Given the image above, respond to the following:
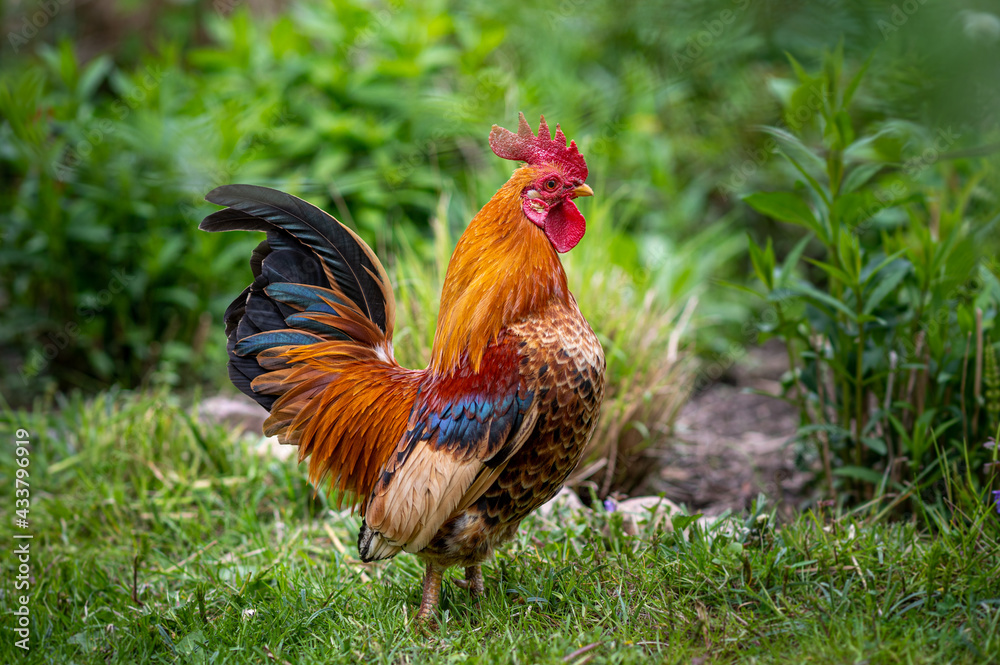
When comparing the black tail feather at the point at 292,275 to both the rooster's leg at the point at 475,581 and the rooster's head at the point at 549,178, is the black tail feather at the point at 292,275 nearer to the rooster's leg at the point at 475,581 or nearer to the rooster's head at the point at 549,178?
the rooster's head at the point at 549,178

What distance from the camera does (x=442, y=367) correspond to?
7.90 ft

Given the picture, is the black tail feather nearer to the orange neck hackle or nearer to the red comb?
the orange neck hackle

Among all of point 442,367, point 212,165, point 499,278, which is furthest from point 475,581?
point 212,165

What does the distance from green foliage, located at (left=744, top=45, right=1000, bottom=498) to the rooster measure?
99 centimetres

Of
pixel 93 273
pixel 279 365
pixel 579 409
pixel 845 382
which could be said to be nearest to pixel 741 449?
pixel 845 382

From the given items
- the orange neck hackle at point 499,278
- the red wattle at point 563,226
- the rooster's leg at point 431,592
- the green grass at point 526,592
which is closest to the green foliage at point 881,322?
the green grass at point 526,592

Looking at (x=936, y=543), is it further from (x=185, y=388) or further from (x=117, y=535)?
(x=185, y=388)

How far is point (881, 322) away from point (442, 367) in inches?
64.7

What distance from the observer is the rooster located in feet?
7.35

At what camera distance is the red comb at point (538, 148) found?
2377 millimetres

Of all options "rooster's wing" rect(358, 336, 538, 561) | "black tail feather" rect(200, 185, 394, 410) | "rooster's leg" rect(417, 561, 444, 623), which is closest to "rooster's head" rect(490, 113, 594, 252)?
"rooster's wing" rect(358, 336, 538, 561)

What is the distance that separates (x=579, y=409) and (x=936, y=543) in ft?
4.08

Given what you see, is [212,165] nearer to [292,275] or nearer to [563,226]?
[292,275]

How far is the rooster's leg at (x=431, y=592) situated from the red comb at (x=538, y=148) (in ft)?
4.49
